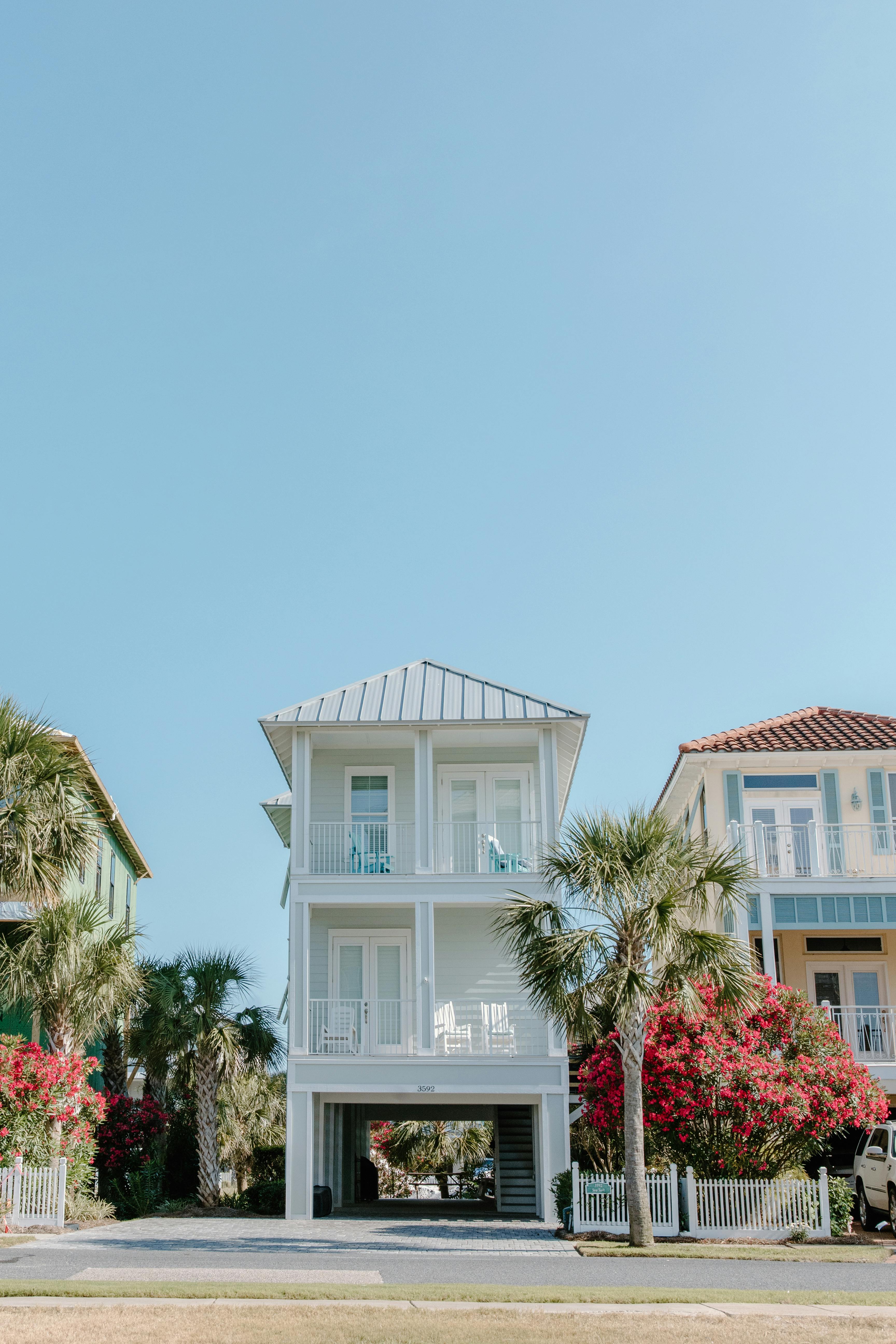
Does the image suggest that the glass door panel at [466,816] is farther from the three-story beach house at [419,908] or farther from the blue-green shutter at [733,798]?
the blue-green shutter at [733,798]

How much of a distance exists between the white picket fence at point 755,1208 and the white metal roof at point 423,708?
9.37 metres

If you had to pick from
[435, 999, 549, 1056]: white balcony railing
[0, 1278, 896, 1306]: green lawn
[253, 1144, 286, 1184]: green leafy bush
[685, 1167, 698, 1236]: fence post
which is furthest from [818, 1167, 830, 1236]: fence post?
[253, 1144, 286, 1184]: green leafy bush

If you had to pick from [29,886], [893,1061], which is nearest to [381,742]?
[29,886]

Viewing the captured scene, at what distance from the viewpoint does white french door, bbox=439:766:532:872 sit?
1051 inches

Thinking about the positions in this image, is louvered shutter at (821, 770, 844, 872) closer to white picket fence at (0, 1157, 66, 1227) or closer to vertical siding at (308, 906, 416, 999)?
vertical siding at (308, 906, 416, 999)

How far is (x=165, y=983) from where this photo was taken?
25.2 m

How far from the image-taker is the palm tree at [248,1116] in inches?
1006

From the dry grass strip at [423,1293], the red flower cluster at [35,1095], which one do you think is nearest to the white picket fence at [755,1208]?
the dry grass strip at [423,1293]

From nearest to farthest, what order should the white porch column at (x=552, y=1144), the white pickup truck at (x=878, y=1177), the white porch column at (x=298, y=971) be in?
1. the white pickup truck at (x=878, y=1177)
2. the white porch column at (x=552, y=1144)
3. the white porch column at (x=298, y=971)

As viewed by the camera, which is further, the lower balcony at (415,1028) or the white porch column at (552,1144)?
the lower balcony at (415,1028)

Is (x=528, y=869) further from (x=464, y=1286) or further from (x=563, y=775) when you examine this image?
(x=464, y=1286)

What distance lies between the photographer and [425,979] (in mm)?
24203

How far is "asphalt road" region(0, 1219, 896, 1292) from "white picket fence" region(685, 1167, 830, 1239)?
7.22 ft

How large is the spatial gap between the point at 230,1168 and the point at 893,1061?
552 inches
